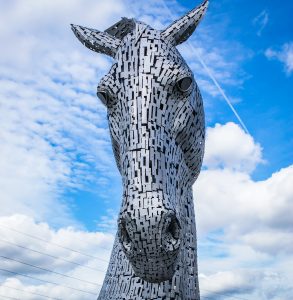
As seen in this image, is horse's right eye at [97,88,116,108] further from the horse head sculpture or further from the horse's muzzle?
the horse's muzzle

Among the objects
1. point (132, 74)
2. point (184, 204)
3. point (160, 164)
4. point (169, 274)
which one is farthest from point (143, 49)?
point (169, 274)

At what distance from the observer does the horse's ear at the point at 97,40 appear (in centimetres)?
357

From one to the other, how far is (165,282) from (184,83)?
4.33ft

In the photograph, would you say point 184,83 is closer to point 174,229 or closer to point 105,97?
point 105,97

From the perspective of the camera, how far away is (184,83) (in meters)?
3.12

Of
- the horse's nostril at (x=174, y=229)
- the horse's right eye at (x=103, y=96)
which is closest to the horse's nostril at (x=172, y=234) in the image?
the horse's nostril at (x=174, y=229)

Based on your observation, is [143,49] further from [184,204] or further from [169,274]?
[169,274]

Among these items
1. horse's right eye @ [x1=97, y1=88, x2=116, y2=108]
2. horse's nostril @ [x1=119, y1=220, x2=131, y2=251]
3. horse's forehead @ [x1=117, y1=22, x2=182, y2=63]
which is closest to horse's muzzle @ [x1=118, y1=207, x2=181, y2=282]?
horse's nostril @ [x1=119, y1=220, x2=131, y2=251]

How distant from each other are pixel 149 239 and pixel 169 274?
1.13 feet

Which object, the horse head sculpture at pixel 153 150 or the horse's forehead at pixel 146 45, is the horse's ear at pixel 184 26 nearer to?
the horse head sculpture at pixel 153 150

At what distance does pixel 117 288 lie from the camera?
330 cm

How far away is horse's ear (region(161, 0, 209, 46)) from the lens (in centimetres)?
351

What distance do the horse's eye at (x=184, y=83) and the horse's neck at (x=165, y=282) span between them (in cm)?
79

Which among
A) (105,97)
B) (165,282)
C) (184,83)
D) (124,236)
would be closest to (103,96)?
(105,97)
